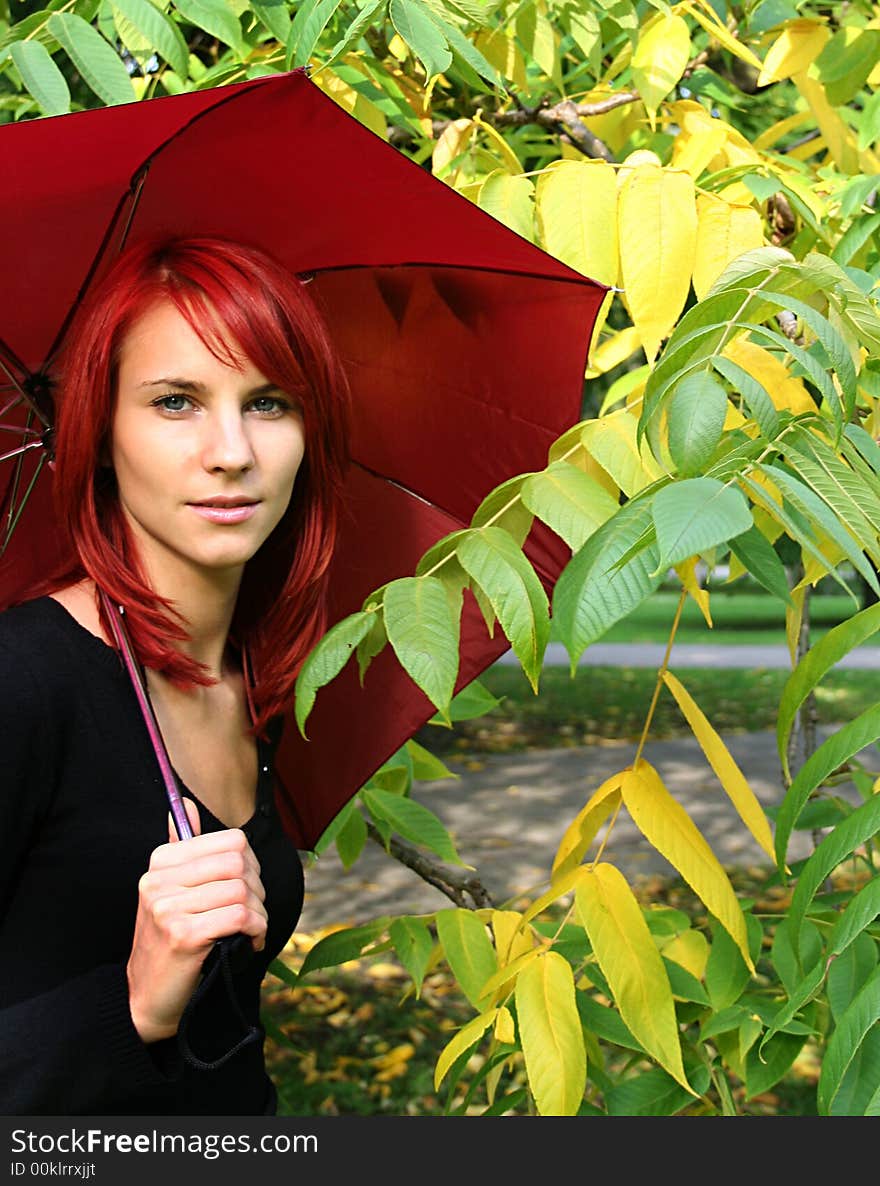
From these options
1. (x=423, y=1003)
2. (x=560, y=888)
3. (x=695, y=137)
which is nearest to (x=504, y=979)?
(x=560, y=888)

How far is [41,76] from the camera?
1.89 meters

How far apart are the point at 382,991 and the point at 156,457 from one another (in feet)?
17.3

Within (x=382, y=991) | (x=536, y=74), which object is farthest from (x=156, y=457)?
(x=382, y=991)

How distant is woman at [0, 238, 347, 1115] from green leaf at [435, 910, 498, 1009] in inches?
18.8

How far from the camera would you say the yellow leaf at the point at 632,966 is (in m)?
1.83

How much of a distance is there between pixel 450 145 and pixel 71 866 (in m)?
1.47

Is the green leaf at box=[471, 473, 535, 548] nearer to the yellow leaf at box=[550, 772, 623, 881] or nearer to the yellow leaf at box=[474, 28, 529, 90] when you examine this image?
the yellow leaf at box=[550, 772, 623, 881]

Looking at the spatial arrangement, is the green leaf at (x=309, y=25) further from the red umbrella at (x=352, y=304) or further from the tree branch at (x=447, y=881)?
the tree branch at (x=447, y=881)

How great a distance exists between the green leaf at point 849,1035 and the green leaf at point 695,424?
74cm

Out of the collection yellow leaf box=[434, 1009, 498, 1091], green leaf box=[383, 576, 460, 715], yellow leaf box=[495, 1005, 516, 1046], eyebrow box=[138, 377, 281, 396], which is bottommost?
yellow leaf box=[434, 1009, 498, 1091]

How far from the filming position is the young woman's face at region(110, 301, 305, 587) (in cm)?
166

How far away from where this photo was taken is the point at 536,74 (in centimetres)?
313

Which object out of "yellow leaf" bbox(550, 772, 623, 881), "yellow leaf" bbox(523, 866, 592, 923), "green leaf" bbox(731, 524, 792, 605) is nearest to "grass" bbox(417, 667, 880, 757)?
"yellow leaf" bbox(550, 772, 623, 881)

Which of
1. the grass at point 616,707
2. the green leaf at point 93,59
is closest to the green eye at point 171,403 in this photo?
the green leaf at point 93,59
